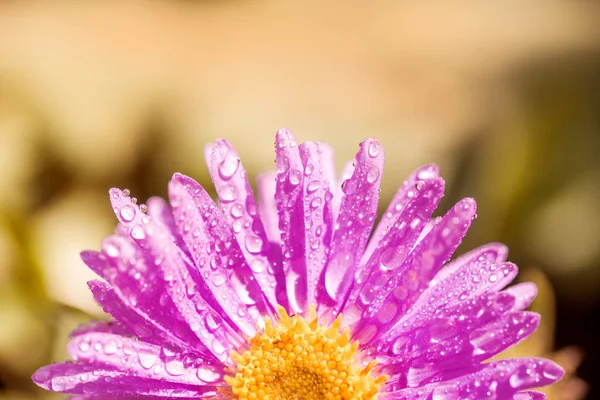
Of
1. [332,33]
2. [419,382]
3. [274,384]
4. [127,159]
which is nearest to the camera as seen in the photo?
[419,382]

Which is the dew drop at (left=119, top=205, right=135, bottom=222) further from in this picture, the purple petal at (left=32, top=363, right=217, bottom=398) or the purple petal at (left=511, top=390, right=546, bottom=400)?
the purple petal at (left=511, top=390, right=546, bottom=400)

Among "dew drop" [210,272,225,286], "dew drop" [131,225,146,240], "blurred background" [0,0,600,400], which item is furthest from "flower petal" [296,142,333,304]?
"blurred background" [0,0,600,400]

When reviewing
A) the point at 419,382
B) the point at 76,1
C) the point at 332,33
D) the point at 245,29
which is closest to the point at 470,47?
the point at 332,33

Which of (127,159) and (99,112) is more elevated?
(99,112)

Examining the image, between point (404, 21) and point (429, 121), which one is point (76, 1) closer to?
point (404, 21)

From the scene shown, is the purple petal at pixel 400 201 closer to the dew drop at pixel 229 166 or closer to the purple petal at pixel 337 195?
the purple petal at pixel 337 195

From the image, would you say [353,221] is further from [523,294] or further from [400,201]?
[523,294]
